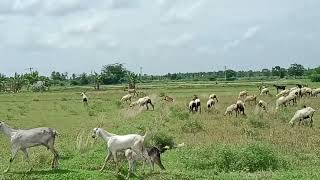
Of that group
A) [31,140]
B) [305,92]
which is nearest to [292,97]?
[305,92]

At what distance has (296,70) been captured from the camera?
14562 cm

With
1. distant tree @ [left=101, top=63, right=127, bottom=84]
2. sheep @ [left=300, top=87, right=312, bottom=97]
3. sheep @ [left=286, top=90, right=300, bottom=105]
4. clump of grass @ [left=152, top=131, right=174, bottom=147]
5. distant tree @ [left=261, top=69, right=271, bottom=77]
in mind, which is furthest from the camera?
distant tree @ [left=261, top=69, right=271, bottom=77]

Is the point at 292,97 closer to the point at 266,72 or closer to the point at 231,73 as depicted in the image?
the point at 231,73

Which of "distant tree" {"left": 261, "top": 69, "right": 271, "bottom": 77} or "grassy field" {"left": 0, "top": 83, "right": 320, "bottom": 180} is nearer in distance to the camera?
"grassy field" {"left": 0, "top": 83, "right": 320, "bottom": 180}

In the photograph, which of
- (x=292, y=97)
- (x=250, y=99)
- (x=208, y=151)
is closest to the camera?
(x=208, y=151)

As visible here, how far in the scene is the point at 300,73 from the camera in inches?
5802

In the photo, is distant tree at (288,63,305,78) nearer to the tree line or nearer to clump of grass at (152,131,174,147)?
the tree line

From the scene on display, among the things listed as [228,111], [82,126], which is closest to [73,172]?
[82,126]

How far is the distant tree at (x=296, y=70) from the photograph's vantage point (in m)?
144

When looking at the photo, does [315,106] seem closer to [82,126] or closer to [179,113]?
[179,113]

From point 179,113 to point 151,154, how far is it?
61.4 ft

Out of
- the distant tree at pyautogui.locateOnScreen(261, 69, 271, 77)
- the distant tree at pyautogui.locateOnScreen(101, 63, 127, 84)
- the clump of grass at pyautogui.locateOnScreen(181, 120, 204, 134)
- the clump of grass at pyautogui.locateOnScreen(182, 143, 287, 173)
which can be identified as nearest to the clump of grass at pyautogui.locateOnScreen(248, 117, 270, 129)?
the clump of grass at pyautogui.locateOnScreen(181, 120, 204, 134)

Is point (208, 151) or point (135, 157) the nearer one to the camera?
point (135, 157)

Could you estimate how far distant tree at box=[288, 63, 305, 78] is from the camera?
474 ft
